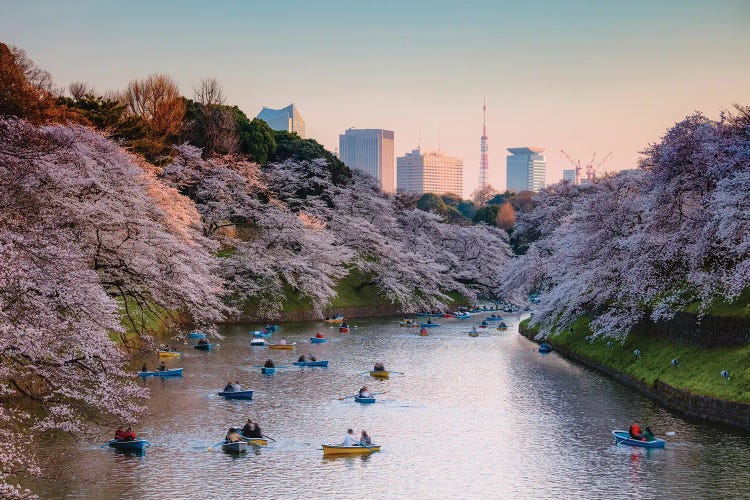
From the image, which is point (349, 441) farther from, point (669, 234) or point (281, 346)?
point (281, 346)

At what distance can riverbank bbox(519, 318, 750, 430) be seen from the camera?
40.5 meters

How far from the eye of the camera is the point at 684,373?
46625 millimetres

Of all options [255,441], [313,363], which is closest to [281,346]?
[313,363]

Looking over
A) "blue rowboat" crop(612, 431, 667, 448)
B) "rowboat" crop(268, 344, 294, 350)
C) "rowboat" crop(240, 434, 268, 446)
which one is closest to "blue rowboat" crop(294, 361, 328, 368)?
"rowboat" crop(268, 344, 294, 350)

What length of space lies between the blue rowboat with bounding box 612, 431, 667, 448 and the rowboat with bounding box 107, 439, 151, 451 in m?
21.2

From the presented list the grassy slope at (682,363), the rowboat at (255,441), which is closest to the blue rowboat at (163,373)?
the rowboat at (255,441)

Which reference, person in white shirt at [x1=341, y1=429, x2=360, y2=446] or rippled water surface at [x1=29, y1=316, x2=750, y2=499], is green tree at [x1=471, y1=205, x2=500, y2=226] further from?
person in white shirt at [x1=341, y1=429, x2=360, y2=446]

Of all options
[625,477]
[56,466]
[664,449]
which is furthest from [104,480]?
[664,449]

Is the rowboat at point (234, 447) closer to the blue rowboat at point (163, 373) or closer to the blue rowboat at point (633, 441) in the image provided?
the blue rowboat at point (633, 441)

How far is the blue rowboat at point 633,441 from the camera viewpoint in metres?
37.4

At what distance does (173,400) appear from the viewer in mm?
46938

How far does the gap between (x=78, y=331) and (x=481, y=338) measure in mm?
54850

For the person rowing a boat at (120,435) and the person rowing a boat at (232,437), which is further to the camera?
the person rowing a boat at (232,437)

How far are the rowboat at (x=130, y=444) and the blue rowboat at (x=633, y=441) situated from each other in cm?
2118
